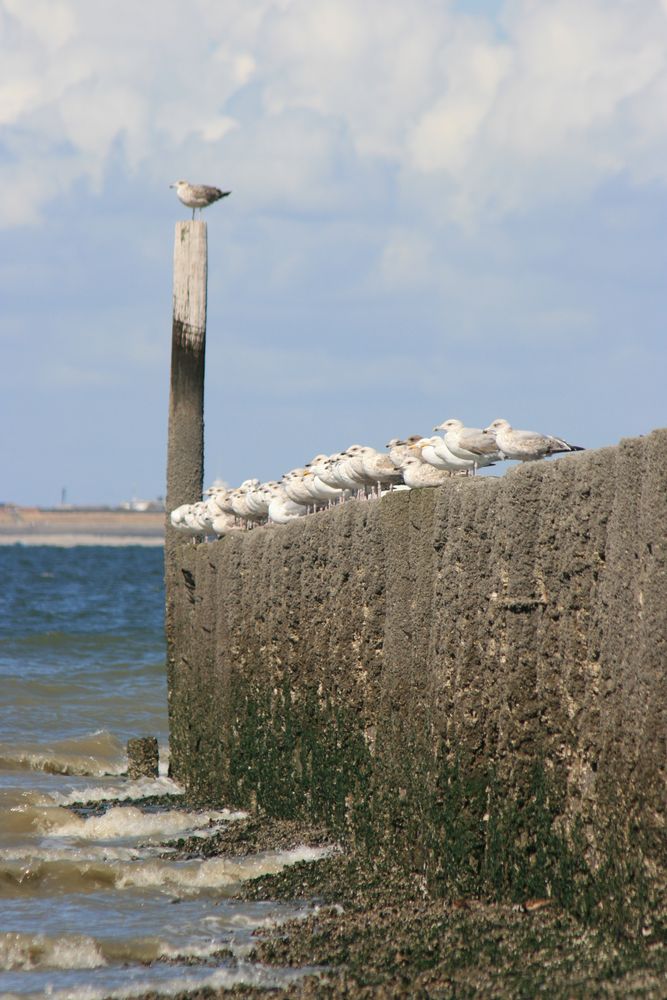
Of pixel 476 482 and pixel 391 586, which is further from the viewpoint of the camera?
pixel 391 586

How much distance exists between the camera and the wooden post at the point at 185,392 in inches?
634

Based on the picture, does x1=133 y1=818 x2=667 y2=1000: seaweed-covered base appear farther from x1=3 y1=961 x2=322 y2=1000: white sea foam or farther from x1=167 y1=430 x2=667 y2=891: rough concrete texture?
x1=167 y1=430 x2=667 y2=891: rough concrete texture

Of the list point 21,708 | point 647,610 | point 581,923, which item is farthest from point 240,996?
point 21,708

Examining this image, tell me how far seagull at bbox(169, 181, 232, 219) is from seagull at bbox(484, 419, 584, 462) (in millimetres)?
9255

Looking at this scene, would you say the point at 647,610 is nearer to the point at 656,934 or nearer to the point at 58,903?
the point at 656,934

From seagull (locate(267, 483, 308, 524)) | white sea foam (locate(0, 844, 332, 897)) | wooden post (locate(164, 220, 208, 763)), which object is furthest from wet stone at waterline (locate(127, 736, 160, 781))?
white sea foam (locate(0, 844, 332, 897))

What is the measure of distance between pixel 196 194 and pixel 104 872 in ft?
28.9

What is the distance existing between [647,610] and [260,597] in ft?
22.3

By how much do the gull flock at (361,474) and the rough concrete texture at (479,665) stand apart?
39 cm

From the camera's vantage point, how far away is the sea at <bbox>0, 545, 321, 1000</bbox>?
7703 millimetres

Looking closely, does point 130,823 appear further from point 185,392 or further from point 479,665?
point 479,665

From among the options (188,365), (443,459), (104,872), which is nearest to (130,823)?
(104,872)

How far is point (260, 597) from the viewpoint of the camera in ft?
40.6

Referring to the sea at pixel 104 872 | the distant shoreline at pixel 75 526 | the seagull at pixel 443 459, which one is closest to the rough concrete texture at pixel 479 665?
the seagull at pixel 443 459
